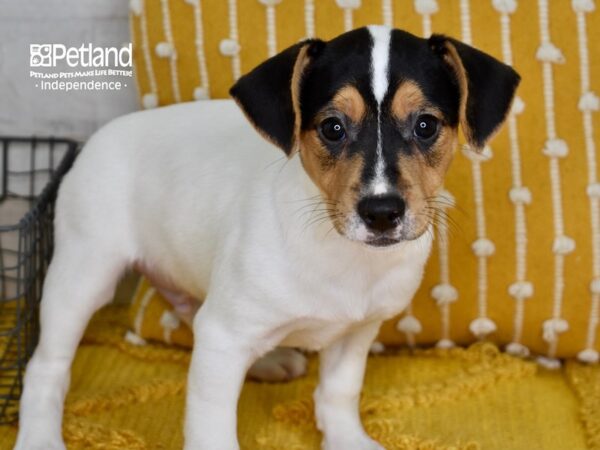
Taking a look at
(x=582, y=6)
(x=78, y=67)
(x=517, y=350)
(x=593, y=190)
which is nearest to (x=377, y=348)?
(x=517, y=350)

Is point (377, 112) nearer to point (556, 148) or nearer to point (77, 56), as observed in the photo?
point (556, 148)

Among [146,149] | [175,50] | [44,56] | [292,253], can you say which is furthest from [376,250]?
[44,56]

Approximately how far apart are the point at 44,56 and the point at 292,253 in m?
1.34

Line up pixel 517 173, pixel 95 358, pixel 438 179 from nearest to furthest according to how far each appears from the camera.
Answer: pixel 438 179
pixel 517 173
pixel 95 358

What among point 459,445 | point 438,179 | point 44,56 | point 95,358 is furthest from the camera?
point 44,56

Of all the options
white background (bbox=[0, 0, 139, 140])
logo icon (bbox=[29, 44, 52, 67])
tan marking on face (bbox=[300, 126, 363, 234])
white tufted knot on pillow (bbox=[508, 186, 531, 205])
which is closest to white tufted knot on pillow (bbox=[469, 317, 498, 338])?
white tufted knot on pillow (bbox=[508, 186, 531, 205])

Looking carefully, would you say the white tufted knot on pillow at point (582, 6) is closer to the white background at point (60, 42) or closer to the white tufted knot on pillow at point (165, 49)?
the white tufted knot on pillow at point (165, 49)

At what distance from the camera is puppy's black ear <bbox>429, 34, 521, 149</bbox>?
1922 mm

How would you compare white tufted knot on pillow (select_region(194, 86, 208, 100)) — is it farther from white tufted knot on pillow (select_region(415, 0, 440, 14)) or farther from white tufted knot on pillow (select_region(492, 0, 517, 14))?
white tufted knot on pillow (select_region(492, 0, 517, 14))

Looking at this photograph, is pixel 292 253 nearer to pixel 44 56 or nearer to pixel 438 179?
pixel 438 179

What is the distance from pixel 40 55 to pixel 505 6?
139 centimetres

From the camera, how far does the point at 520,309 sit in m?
2.62

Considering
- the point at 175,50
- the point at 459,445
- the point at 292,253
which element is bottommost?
the point at 459,445

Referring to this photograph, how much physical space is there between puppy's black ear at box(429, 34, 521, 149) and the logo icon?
4.76 ft
